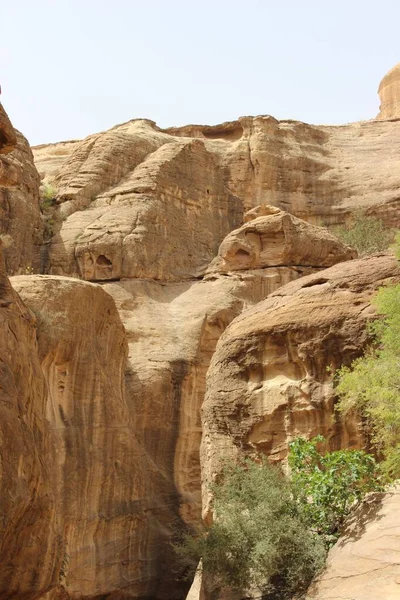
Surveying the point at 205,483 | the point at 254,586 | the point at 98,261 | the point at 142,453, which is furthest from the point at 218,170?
the point at 254,586

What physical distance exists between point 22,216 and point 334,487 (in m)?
21.8

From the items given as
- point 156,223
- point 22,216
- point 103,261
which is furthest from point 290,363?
point 22,216

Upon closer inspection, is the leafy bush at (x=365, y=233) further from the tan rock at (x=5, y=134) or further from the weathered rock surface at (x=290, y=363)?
the tan rock at (x=5, y=134)

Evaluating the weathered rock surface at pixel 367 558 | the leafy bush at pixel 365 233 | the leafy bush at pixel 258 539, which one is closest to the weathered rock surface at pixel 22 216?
the leafy bush at pixel 365 233

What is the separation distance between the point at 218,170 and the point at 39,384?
86.4ft

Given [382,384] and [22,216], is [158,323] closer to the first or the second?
[22,216]

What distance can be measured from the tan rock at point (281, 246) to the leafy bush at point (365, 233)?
5.53 metres

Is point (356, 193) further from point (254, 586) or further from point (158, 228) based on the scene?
point (254, 586)

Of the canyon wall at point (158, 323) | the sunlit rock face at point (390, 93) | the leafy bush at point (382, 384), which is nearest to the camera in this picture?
the canyon wall at point (158, 323)

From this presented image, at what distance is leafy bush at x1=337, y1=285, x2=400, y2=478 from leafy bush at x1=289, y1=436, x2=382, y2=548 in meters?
0.46

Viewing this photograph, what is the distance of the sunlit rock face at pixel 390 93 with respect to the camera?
64.8 meters

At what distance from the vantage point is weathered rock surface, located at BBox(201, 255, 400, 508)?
68.0ft

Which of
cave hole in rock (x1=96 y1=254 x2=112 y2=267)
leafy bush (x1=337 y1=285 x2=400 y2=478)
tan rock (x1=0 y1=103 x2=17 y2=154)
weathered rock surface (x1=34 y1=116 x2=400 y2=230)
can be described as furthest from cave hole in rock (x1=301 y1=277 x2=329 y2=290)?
weathered rock surface (x1=34 y1=116 x2=400 y2=230)

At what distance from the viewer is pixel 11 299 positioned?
16547 millimetres
